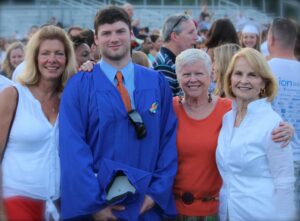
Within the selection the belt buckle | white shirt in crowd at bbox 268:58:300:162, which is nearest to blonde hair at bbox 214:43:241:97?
white shirt in crowd at bbox 268:58:300:162

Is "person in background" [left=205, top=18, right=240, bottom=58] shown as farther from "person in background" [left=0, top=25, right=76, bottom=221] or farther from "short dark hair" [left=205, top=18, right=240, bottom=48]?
"person in background" [left=0, top=25, right=76, bottom=221]

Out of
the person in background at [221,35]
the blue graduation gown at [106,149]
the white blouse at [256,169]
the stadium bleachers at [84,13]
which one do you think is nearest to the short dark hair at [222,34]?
the person in background at [221,35]

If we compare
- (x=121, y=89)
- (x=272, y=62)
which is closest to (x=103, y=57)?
(x=121, y=89)

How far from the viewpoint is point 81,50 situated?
579cm

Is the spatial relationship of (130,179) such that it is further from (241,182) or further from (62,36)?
(62,36)

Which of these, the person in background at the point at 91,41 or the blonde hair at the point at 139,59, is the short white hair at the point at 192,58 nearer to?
the person in background at the point at 91,41

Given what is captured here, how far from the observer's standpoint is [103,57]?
413cm

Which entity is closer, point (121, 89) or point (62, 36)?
point (121, 89)

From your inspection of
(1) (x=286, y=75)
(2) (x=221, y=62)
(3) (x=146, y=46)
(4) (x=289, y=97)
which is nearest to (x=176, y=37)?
(2) (x=221, y=62)

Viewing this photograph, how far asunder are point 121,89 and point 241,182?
1043mm

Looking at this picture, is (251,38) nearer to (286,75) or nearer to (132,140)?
(286,75)

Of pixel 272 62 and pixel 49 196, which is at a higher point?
pixel 272 62

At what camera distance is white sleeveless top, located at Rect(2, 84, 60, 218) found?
404 centimetres

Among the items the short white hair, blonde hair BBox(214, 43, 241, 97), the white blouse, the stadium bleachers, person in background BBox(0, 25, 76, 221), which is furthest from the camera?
the stadium bleachers
